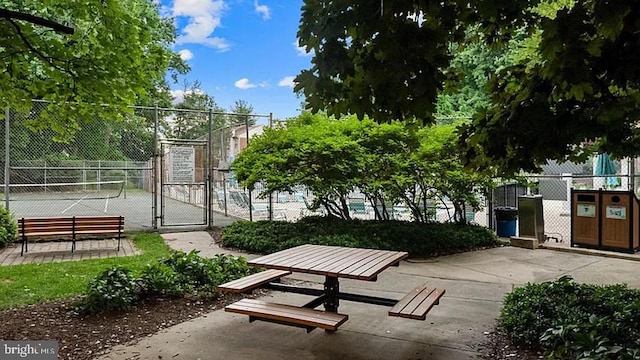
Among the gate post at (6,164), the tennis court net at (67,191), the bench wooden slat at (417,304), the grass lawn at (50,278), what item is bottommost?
the grass lawn at (50,278)

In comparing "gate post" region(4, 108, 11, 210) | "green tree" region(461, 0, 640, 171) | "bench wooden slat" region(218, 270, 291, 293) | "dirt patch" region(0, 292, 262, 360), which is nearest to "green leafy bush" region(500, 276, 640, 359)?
"green tree" region(461, 0, 640, 171)

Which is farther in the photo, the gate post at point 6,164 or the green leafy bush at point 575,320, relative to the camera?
the gate post at point 6,164

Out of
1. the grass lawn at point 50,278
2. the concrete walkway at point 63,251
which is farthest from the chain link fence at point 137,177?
the grass lawn at point 50,278

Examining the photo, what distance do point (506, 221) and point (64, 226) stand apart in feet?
30.7

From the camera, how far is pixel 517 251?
9188 mm

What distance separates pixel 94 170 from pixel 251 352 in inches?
340

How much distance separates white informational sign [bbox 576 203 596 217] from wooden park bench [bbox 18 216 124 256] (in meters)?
9.23

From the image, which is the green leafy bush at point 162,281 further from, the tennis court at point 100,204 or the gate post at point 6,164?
the gate post at point 6,164

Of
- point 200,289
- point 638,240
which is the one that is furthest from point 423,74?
point 638,240

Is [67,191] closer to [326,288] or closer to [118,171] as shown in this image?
[118,171]

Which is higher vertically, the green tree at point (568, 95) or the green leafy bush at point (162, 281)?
the green tree at point (568, 95)

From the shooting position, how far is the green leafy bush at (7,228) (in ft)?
29.4

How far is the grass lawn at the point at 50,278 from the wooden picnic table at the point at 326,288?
260 centimetres

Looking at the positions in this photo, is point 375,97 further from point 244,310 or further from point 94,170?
point 94,170
